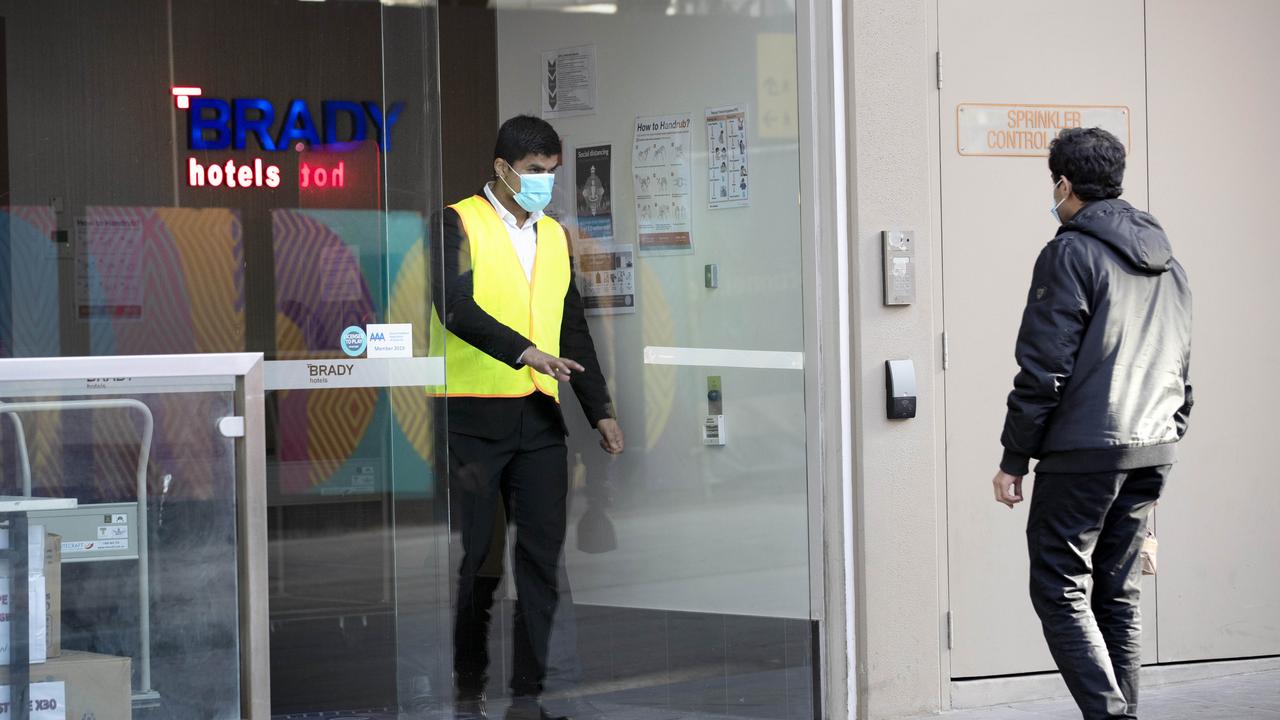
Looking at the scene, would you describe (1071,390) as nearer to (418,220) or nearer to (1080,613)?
(1080,613)

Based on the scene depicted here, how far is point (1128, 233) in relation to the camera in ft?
13.4

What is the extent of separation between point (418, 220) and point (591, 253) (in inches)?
38.0

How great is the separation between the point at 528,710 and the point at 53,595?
79.3 inches

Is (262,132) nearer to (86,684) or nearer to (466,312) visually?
(466,312)

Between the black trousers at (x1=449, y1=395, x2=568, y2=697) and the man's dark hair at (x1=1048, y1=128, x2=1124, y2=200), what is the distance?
1.98 meters

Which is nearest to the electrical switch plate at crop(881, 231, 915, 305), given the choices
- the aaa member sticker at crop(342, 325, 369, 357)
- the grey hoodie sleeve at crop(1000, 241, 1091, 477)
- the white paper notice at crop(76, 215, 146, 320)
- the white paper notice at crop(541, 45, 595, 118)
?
the grey hoodie sleeve at crop(1000, 241, 1091, 477)

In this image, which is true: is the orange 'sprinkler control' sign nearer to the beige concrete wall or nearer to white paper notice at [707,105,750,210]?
the beige concrete wall

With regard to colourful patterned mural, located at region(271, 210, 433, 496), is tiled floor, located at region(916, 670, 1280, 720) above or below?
below

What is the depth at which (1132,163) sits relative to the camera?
555cm

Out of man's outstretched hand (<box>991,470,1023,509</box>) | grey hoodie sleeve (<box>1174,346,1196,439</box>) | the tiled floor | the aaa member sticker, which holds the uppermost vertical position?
the aaa member sticker

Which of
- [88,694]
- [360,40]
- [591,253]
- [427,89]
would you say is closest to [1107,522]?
[591,253]

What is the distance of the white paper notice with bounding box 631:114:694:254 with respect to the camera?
17.6 ft

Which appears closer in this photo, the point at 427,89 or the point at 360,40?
the point at 427,89

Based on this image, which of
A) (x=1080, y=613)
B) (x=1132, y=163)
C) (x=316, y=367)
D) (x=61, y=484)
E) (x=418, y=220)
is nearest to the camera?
(x=61, y=484)
